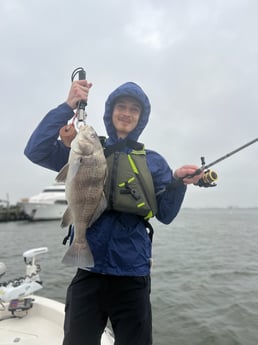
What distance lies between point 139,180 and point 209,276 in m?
11.0

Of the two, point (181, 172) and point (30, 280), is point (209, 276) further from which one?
point (181, 172)

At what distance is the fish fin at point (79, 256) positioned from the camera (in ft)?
8.63

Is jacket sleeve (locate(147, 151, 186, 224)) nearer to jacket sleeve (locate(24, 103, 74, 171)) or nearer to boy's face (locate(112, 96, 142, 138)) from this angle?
boy's face (locate(112, 96, 142, 138))

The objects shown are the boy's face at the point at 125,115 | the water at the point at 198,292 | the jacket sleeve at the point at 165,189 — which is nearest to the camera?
the jacket sleeve at the point at 165,189

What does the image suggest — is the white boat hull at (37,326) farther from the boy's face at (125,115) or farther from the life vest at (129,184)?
the boy's face at (125,115)

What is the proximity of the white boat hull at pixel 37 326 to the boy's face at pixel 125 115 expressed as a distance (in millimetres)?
2876

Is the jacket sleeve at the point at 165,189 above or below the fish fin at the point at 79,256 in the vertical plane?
above

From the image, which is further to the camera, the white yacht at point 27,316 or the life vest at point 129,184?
the white yacht at point 27,316

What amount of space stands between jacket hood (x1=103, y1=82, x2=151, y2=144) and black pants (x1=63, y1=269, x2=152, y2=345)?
1518mm

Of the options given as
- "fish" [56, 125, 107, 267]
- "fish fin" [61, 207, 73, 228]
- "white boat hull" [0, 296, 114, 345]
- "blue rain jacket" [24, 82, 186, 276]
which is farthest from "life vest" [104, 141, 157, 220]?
"white boat hull" [0, 296, 114, 345]

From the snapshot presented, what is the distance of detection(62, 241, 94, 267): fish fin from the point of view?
2.63 meters

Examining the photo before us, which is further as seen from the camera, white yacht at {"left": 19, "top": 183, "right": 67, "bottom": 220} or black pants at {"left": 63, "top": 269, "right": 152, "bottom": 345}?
white yacht at {"left": 19, "top": 183, "right": 67, "bottom": 220}

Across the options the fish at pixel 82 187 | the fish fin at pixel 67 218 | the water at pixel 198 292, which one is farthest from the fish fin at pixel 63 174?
the water at pixel 198 292

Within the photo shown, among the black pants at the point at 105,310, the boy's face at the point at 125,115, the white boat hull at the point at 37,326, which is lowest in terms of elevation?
the white boat hull at the point at 37,326
